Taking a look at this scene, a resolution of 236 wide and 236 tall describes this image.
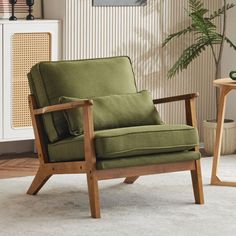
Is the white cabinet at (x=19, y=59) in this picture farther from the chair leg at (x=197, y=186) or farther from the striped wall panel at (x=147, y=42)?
the chair leg at (x=197, y=186)

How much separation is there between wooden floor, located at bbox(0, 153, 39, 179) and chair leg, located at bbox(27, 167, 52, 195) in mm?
651

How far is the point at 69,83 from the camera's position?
→ 493 cm

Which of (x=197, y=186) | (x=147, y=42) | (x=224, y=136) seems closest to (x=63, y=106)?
(x=197, y=186)

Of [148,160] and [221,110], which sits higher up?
[221,110]

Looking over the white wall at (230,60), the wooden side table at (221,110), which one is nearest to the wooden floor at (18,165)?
the wooden side table at (221,110)

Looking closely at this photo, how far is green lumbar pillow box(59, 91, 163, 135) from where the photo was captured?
4746 mm

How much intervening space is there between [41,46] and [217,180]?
1750 mm

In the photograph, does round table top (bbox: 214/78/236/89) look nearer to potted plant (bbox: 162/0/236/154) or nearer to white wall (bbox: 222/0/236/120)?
potted plant (bbox: 162/0/236/154)

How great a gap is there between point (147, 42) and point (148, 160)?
7.09ft

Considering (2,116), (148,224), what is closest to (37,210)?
(148,224)

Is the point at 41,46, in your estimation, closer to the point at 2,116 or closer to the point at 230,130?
the point at 2,116

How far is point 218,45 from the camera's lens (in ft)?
22.5

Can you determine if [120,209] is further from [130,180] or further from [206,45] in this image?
[206,45]

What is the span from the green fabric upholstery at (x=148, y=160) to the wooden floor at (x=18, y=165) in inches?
54.3
